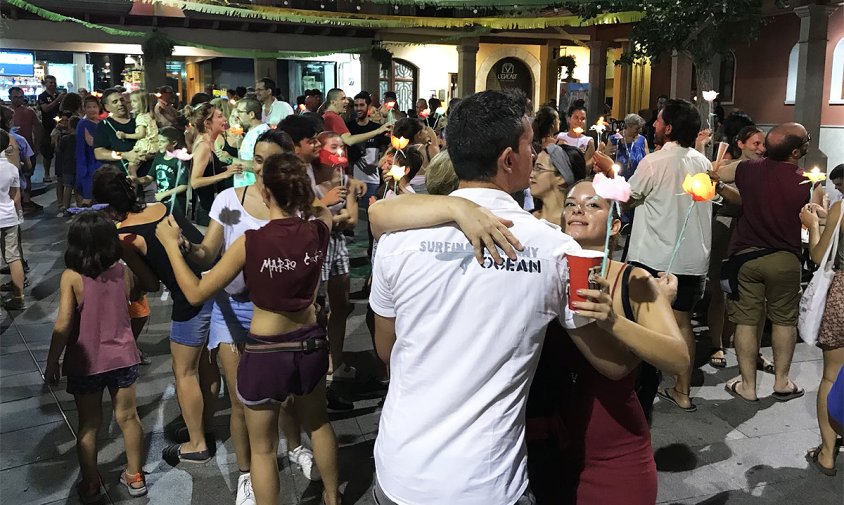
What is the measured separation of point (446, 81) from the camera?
91.3 ft

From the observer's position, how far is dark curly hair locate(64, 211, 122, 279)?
3312 mm

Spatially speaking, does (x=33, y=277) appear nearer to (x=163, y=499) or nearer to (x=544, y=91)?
(x=163, y=499)

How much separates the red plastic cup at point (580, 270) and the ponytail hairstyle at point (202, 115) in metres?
6.18

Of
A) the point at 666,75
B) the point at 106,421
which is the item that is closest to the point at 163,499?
the point at 106,421

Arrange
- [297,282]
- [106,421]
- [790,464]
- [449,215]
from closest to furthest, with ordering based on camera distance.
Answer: [449,215] < [297,282] < [790,464] < [106,421]

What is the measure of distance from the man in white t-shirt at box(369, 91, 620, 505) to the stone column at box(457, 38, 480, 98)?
2418 centimetres

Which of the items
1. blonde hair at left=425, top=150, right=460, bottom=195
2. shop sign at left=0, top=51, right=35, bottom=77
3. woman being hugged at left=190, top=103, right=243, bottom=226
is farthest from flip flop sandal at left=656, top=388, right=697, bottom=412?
shop sign at left=0, top=51, right=35, bottom=77

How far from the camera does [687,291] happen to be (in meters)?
4.57

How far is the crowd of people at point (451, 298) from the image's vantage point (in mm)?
1730

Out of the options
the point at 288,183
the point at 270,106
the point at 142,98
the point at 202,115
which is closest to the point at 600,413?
the point at 288,183

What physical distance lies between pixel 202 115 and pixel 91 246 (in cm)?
424

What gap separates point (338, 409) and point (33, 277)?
16.9 feet

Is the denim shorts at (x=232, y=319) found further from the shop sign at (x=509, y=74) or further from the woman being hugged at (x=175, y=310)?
the shop sign at (x=509, y=74)

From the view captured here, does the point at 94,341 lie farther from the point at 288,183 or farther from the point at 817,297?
the point at 817,297
